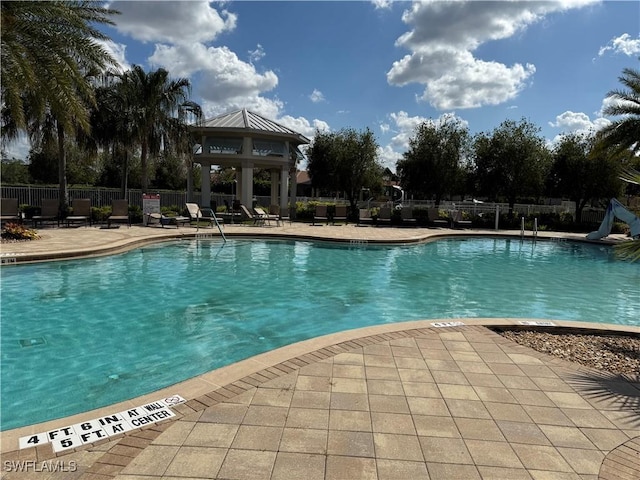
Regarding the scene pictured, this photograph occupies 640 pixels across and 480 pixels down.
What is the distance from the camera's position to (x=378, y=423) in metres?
3.34

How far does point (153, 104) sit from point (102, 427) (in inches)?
818

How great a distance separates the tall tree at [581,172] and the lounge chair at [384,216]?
12.2 metres

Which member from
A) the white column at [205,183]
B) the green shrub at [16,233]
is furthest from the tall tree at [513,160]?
the green shrub at [16,233]

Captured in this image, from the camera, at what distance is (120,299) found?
27.8 ft

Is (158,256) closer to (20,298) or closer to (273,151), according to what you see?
(20,298)

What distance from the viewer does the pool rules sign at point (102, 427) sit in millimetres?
2941

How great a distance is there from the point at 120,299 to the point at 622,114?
21.6 m

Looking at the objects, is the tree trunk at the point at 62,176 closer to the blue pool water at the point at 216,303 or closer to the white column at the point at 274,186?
the blue pool water at the point at 216,303

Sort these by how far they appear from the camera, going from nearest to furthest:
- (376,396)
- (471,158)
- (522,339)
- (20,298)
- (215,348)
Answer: (376,396), (522,339), (215,348), (20,298), (471,158)

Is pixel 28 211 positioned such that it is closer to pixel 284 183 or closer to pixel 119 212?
pixel 119 212

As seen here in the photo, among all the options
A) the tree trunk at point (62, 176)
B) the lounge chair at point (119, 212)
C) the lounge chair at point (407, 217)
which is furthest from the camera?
the lounge chair at point (407, 217)

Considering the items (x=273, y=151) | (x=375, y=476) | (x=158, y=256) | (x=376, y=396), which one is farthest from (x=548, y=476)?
(x=273, y=151)

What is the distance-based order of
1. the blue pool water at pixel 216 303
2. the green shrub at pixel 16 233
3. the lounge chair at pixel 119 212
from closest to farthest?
1. the blue pool water at pixel 216 303
2. the green shrub at pixel 16 233
3. the lounge chair at pixel 119 212

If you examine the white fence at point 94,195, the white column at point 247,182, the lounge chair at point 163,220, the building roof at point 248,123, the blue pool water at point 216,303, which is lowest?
the blue pool water at point 216,303
